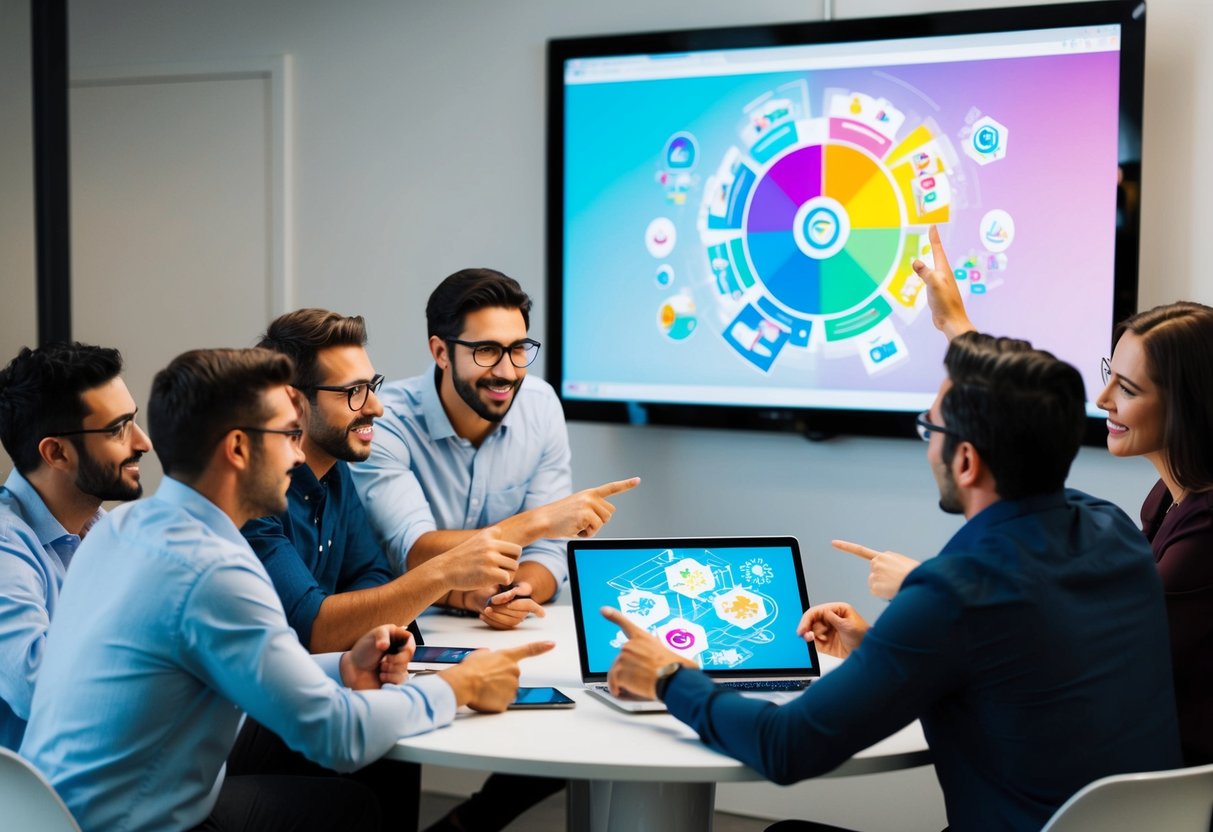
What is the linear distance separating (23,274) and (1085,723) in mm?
3292

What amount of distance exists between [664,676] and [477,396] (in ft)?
4.48

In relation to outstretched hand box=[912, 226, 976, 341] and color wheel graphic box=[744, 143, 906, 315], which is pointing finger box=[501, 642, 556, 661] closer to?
outstretched hand box=[912, 226, 976, 341]

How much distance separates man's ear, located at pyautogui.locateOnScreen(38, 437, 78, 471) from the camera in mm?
2395

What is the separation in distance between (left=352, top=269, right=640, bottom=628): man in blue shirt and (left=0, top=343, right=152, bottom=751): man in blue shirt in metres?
0.75

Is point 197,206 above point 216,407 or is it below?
above

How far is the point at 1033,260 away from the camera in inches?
137

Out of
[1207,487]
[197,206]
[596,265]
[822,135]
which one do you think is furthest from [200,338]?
[1207,487]

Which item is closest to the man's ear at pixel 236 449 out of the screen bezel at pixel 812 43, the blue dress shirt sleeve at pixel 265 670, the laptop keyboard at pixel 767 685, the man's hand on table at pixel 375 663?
the blue dress shirt sleeve at pixel 265 670

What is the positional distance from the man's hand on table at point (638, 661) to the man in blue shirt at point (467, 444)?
956 millimetres

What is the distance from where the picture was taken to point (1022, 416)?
5.89 ft

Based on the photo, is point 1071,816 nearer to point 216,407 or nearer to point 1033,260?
point 216,407

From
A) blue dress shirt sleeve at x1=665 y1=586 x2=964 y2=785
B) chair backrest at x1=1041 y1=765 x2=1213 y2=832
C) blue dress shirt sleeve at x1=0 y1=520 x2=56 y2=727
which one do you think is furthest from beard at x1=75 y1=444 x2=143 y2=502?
chair backrest at x1=1041 y1=765 x2=1213 y2=832

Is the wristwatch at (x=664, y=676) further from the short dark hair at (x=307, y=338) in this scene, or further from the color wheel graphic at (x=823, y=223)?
the color wheel graphic at (x=823, y=223)

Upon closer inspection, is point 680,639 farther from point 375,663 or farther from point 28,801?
point 28,801
